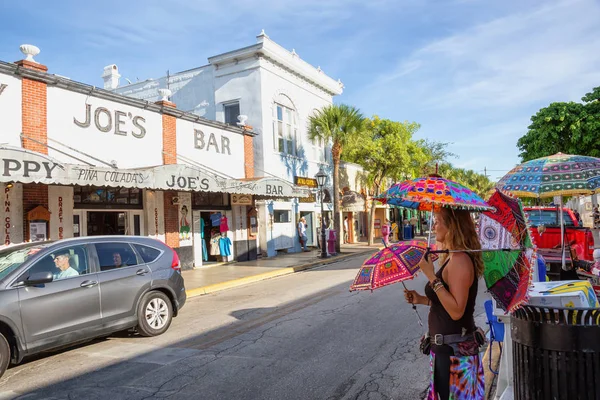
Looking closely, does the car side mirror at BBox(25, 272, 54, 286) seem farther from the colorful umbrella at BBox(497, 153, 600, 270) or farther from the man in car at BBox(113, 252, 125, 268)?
the colorful umbrella at BBox(497, 153, 600, 270)

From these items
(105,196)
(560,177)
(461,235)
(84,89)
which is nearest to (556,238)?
(560,177)

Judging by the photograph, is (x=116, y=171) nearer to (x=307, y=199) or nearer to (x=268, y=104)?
(x=268, y=104)

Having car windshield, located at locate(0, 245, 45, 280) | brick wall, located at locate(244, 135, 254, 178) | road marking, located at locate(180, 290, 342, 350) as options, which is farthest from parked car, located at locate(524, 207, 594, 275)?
brick wall, located at locate(244, 135, 254, 178)

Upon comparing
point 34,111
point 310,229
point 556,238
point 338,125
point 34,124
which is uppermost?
point 338,125

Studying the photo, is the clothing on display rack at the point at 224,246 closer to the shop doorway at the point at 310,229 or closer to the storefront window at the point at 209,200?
the storefront window at the point at 209,200

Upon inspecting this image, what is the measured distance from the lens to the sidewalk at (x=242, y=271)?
1255cm

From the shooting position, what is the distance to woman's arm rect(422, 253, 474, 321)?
2.67 meters

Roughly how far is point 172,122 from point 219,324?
10395 mm

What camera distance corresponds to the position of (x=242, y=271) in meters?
15.6

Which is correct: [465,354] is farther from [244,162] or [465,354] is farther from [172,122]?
[244,162]

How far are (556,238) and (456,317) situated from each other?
1038 centimetres

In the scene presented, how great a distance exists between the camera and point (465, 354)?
Result: 274 cm

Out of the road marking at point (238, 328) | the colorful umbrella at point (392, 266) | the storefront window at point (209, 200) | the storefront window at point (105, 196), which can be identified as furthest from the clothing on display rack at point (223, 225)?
the colorful umbrella at point (392, 266)

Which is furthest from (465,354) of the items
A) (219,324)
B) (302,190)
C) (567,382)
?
(302,190)
